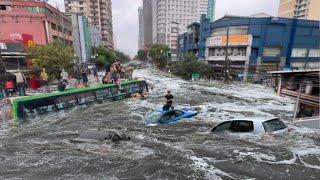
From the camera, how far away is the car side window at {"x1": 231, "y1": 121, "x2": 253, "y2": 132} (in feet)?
37.6

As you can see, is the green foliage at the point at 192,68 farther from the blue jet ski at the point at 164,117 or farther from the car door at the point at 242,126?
the car door at the point at 242,126

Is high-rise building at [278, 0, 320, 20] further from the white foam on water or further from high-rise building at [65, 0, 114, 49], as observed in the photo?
the white foam on water

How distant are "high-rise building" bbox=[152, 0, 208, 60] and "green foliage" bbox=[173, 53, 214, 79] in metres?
91.4

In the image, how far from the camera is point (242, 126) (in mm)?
11773

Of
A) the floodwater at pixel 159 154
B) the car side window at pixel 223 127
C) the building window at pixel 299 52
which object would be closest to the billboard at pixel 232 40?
the building window at pixel 299 52

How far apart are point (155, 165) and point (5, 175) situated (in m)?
5.29

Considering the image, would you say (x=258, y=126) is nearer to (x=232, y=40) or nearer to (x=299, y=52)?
(x=232, y=40)

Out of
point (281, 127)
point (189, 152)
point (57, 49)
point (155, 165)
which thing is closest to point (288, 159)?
point (281, 127)

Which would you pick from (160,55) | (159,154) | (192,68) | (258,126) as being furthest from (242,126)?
(160,55)

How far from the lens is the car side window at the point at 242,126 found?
11470 millimetres

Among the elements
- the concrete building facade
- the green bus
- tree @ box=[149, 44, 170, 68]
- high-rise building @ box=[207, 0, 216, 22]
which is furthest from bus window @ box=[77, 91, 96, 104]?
high-rise building @ box=[207, 0, 216, 22]

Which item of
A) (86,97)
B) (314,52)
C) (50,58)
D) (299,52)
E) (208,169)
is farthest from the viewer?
(314,52)

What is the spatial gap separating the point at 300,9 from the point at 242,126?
9681 centimetres

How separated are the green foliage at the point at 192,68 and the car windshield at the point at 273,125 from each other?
124 feet
